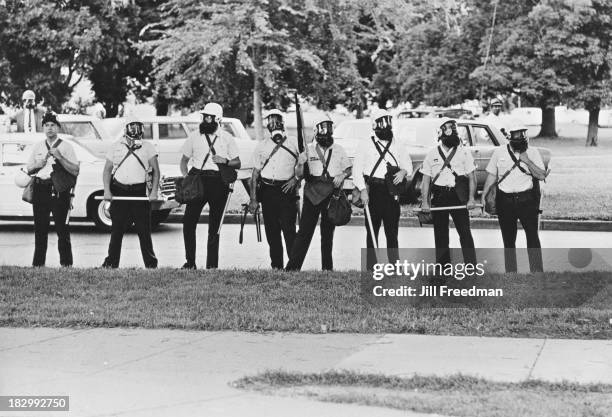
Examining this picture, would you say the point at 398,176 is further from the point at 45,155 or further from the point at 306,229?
the point at 45,155

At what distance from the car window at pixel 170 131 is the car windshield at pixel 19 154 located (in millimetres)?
5714

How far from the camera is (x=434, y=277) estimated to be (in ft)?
36.4

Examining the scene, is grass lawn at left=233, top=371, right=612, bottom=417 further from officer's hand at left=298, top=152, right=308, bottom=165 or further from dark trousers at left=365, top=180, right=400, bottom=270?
officer's hand at left=298, top=152, right=308, bottom=165

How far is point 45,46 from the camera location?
41531 millimetres

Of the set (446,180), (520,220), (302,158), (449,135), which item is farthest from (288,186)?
(520,220)

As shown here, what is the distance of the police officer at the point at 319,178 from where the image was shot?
1192 centimetres

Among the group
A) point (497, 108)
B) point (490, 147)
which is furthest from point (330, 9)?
point (490, 147)

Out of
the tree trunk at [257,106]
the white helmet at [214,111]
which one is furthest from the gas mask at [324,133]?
the tree trunk at [257,106]

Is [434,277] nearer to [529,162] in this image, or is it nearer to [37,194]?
[529,162]

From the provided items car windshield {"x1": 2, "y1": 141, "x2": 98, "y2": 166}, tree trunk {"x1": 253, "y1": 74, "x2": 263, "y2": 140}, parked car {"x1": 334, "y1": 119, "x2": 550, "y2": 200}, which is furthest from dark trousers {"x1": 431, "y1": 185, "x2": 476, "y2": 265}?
tree trunk {"x1": 253, "y1": 74, "x2": 263, "y2": 140}

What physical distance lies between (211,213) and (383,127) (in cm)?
229

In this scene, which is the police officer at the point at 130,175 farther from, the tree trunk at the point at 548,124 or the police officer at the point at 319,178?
the tree trunk at the point at 548,124

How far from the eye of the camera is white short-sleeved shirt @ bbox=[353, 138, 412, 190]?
11.5 meters

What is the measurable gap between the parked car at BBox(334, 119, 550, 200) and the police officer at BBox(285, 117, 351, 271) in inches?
314
